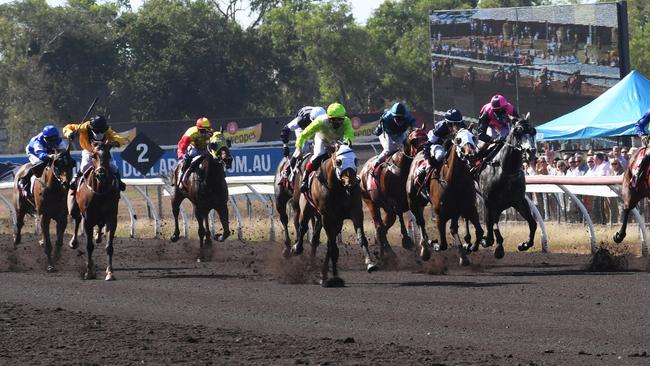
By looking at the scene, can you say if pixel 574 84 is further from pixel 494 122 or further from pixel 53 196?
pixel 53 196

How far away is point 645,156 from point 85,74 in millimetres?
51303

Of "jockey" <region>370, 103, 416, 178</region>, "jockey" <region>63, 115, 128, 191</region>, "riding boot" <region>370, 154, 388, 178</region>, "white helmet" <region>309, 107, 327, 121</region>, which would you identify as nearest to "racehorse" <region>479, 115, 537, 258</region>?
"jockey" <region>370, 103, 416, 178</region>

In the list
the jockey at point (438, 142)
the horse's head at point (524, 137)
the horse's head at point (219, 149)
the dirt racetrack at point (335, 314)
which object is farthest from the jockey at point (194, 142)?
the horse's head at point (524, 137)

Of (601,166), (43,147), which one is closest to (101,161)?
(43,147)

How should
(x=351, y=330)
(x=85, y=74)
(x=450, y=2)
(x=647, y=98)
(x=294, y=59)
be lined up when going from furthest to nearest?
1. (x=450, y=2)
2. (x=294, y=59)
3. (x=85, y=74)
4. (x=647, y=98)
5. (x=351, y=330)

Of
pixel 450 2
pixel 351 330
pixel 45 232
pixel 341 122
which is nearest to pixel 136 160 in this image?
pixel 45 232

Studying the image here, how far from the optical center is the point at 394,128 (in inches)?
680

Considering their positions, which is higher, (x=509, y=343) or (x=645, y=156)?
(x=645, y=156)

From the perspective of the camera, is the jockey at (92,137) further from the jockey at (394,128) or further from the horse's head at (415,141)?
the horse's head at (415,141)

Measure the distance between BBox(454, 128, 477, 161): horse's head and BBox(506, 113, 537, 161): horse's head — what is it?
20.9 inches

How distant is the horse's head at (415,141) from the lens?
16.8m

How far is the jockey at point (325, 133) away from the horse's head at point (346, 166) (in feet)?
2.07

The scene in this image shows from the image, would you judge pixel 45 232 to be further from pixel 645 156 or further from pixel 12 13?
pixel 12 13

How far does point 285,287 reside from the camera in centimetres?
1472
